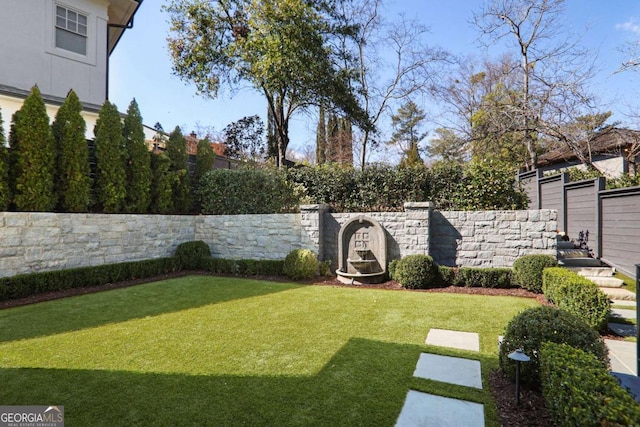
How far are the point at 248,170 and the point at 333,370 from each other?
7.61 meters

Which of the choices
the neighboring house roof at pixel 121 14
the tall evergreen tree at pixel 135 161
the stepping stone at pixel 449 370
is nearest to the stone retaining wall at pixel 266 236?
the tall evergreen tree at pixel 135 161

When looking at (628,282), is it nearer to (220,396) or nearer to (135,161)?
(220,396)

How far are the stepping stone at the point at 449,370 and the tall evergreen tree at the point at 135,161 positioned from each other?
8.09 m

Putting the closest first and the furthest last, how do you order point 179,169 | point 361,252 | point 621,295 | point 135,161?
point 621,295 < point 361,252 < point 135,161 < point 179,169

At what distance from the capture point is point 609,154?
1152 centimetres

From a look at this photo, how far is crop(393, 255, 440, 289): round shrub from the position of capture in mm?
6828

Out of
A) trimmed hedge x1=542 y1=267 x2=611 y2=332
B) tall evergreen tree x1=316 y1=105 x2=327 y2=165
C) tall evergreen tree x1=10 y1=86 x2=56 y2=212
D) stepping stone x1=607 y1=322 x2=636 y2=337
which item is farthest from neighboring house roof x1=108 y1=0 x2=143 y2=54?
stepping stone x1=607 y1=322 x2=636 y2=337

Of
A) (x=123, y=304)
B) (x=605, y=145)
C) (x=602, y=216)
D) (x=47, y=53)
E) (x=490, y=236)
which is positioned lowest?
(x=123, y=304)

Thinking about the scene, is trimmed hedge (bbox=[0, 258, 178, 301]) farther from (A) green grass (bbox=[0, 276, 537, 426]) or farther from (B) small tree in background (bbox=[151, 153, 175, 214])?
A: (B) small tree in background (bbox=[151, 153, 175, 214])

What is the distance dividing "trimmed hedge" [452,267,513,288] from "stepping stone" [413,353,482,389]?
3.75 m

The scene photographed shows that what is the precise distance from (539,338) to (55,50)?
13.2 m

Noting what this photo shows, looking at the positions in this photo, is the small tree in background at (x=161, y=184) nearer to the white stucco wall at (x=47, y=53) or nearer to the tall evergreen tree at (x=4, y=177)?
the tall evergreen tree at (x=4, y=177)

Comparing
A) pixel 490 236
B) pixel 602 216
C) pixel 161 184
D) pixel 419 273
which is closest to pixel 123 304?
pixel 161 184

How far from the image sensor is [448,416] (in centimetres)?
246
